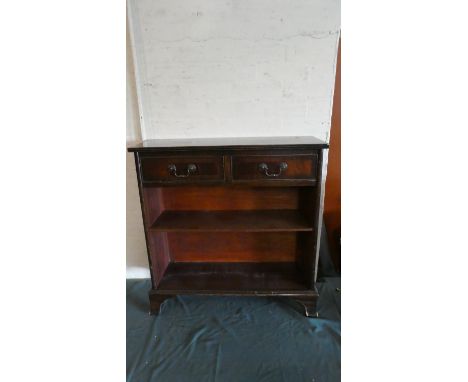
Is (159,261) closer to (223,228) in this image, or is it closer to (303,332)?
(223,228)

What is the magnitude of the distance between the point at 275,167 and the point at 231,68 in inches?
26.1

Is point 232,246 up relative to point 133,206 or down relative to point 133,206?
down

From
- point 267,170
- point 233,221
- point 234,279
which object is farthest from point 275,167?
point 234,279

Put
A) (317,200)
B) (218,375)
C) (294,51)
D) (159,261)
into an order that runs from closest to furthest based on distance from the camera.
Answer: (218,375) → (317,200) → (294,51) → (159,261)

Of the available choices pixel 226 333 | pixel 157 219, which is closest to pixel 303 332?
pixel 226 333

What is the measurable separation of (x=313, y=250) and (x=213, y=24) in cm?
138

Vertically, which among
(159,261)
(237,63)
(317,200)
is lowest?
(159,261)

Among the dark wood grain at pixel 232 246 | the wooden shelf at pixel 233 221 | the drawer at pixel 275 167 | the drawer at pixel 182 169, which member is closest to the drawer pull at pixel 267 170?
the drawer at pixel 275 167

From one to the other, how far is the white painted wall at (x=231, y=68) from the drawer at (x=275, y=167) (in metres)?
0.36

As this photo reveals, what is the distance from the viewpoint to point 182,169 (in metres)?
1.36

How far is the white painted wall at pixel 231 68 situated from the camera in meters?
1.45

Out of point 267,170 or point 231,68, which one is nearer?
point 267,170

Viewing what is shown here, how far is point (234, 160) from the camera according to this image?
133 centimetres

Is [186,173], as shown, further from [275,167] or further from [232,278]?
[232,278]
